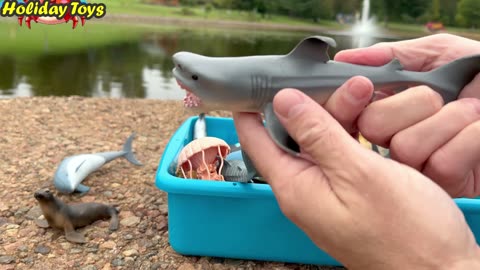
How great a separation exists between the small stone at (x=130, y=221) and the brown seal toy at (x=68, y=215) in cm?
4

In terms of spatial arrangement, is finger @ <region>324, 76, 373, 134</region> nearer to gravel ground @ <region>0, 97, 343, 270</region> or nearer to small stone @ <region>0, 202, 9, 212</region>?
gravel ground @ <region>0, 97, 343, 270</region>

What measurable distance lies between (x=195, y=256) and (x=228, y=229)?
189 mm

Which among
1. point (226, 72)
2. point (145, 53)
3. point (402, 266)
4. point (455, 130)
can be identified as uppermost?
point (226, 72)

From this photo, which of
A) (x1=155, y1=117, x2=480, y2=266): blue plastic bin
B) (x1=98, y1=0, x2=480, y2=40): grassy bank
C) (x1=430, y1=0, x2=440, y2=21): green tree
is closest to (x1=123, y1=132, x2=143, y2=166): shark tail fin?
(x1=155, y1=117, x2=480, y2=266): blue plastic bin

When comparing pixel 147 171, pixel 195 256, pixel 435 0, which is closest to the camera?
pixel 195 256

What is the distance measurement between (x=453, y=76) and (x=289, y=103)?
16.0 inches

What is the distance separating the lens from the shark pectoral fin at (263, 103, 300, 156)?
2.81ft

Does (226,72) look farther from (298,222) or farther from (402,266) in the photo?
(402,266)

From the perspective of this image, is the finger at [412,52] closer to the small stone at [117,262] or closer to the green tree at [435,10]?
the small stone at [117,262]

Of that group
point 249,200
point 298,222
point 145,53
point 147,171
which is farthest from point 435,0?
point 298,222

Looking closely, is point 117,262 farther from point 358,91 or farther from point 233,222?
point 358,91

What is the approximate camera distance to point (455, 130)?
89 centimetres

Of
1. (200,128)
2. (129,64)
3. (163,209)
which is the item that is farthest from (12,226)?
(129,64)

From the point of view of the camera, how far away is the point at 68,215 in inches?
67.4
